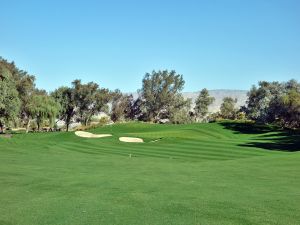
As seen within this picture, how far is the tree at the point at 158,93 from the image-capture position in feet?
365

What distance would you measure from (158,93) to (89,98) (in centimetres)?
2702

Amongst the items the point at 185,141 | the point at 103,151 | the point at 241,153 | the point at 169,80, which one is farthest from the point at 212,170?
the point at 169,80

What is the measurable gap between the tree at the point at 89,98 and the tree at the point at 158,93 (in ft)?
60.2

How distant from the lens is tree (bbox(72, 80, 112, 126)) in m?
86.8

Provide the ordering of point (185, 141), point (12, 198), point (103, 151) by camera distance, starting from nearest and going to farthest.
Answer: point (12, 198), point (103, 151), point (185, 141)

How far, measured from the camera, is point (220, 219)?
850cm

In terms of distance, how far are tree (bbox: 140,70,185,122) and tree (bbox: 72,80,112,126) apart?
60.2 feet

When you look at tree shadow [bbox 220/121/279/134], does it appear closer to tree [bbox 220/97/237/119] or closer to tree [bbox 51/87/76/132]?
tree [bbox 51/87/76/132]

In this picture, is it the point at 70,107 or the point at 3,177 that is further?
the point at 70,107

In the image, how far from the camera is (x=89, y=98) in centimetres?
8900

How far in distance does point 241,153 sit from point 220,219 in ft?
66.7

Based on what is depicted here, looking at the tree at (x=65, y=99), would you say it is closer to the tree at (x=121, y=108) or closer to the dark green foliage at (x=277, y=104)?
the tree at (x=121, y=108)

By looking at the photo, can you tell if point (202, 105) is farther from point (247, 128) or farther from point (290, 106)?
point (247, 128)

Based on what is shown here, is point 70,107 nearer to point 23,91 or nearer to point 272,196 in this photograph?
point 23,91
